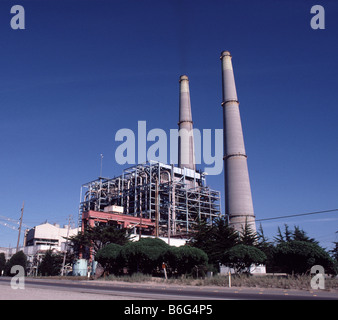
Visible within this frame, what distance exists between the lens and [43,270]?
177 ft

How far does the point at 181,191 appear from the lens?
6531cm

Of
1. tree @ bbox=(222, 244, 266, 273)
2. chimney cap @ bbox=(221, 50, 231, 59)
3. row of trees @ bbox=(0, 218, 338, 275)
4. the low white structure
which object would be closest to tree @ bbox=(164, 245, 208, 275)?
row of trees @ bbox=(0, 218, 338, 275)

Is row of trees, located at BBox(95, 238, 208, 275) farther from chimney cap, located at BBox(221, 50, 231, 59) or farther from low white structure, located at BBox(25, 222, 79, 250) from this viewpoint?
low white structure, located at BBox(25, 222, 79, 250)

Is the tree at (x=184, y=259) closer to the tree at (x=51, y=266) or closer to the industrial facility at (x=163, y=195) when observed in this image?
the industrial facility at (x=163, y=195)

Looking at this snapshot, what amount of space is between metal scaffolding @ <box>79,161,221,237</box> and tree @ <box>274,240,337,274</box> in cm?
2647

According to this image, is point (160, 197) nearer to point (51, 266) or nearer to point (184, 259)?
point (51, 266)

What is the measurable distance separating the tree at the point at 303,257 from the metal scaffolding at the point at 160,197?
86.9 ft

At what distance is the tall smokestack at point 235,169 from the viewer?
5541cm

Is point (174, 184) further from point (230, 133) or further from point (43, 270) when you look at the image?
point (43, 270)

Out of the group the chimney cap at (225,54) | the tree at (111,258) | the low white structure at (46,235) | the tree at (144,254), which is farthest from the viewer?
the low white structure at (46,235)

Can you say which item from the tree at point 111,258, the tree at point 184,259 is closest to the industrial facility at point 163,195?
the tree at point 111,258

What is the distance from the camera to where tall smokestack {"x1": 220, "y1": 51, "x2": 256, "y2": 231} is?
55406 millimetres

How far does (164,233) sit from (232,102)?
89.4 ft
